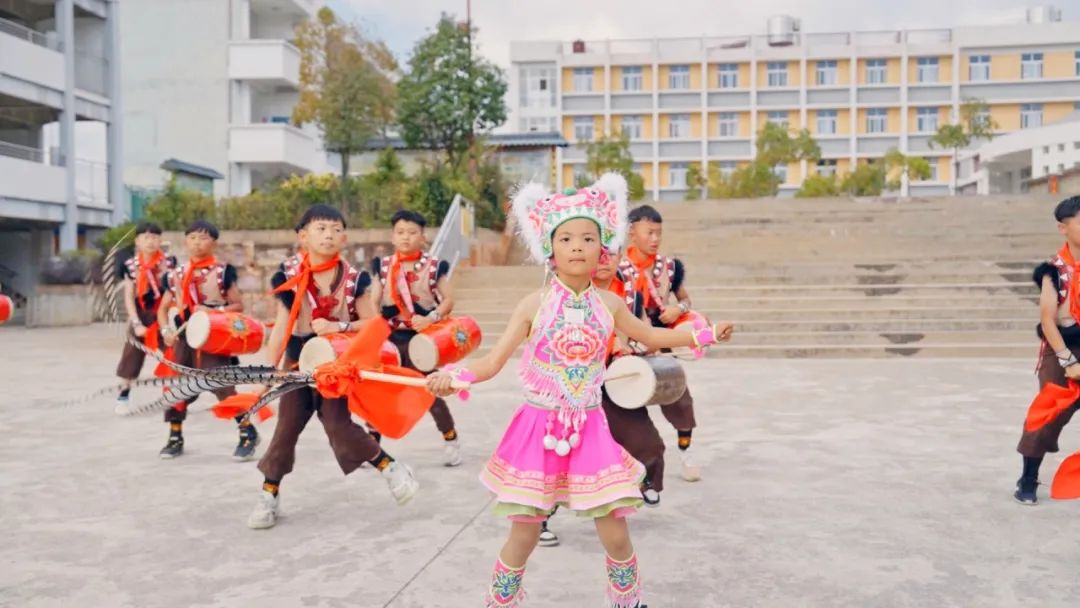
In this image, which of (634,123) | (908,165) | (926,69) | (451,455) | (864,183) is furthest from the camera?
(634,123)

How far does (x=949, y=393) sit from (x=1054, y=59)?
62.2 metres

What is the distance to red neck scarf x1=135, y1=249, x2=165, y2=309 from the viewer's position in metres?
8.57

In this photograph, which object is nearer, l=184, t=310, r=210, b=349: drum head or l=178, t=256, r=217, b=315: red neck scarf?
l=184, t=310, r=210, b=349: drum head

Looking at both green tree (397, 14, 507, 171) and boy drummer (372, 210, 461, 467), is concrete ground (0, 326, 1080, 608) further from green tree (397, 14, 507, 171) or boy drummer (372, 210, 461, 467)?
green tree (397, 14, 507, 171)

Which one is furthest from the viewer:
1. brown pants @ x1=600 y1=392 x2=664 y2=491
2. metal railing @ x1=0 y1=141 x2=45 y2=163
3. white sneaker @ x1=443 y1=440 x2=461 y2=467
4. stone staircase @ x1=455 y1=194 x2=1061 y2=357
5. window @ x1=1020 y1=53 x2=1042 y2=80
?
window @ x1=1020 y1=53 x2=1042 y2=80

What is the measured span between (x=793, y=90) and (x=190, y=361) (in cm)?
6199

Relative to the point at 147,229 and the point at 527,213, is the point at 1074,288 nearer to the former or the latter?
the point at 527,213

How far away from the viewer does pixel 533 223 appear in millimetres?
3863

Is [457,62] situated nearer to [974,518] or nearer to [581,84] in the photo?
[974,518]

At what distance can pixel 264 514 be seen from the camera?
5.07 m

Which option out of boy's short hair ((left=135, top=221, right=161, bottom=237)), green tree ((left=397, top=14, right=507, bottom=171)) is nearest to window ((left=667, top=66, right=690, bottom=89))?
green tree ((left=397, top=14, right=507, bottom=171))

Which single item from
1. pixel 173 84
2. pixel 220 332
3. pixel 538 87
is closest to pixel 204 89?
pixel 173 84

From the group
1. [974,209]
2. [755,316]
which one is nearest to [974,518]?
[755,316]

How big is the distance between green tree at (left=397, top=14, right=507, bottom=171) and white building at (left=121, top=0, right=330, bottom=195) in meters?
12.1
